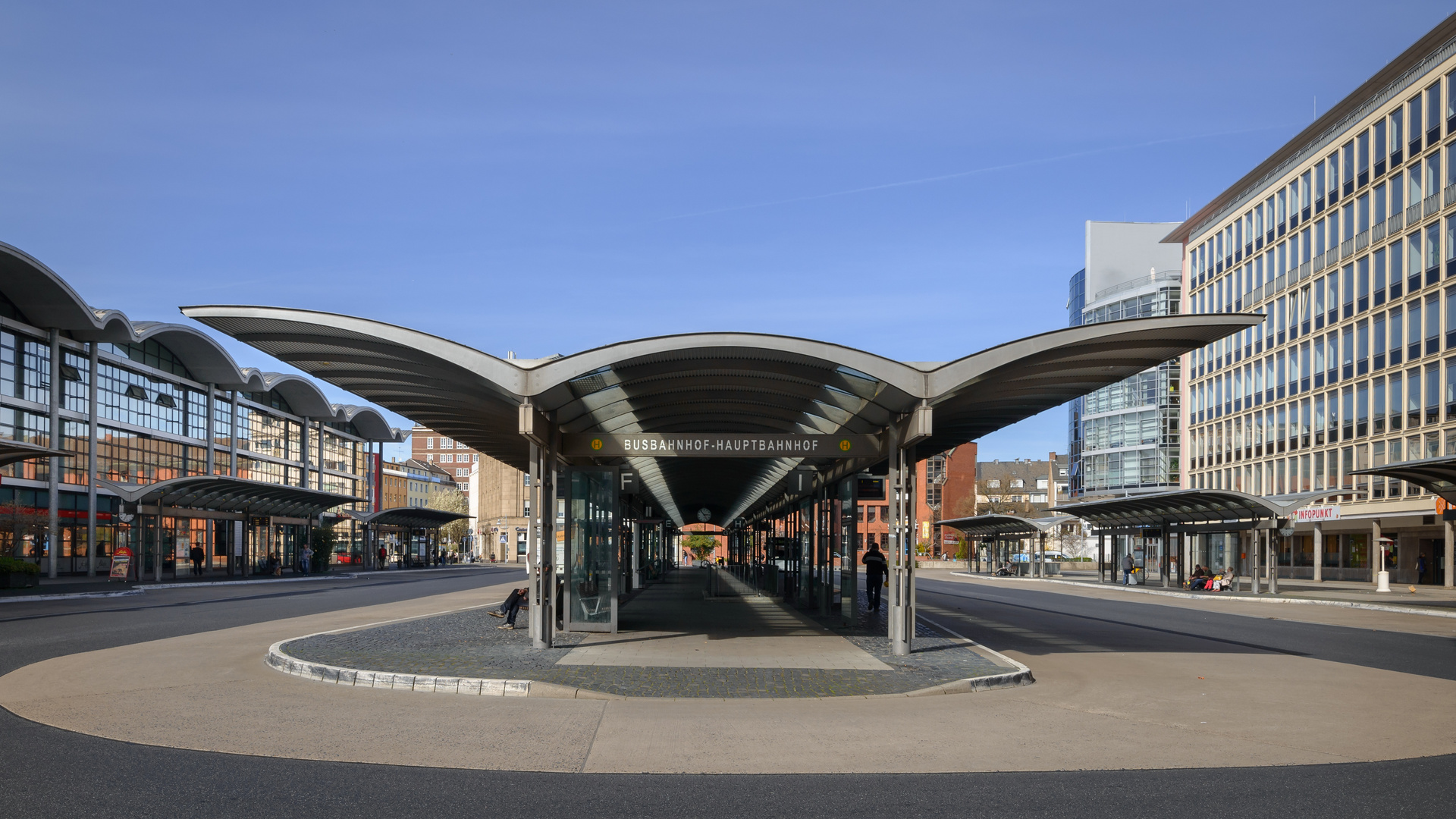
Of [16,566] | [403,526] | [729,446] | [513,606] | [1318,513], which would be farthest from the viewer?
[403,526]

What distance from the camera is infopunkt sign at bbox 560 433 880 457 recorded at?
51.9 ft

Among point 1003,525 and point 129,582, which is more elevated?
point 1003,525

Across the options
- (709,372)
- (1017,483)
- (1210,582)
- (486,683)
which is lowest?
(1210,582)

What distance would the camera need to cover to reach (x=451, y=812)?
6414 mm

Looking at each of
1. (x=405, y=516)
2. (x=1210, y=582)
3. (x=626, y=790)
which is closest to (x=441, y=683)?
(x=626, y=790)

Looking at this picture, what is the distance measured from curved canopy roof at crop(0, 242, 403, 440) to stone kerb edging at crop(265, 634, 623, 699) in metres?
38.5

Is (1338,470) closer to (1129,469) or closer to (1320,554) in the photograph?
(1320,554)

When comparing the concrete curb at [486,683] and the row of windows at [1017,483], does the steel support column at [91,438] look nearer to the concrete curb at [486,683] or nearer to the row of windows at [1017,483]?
the concrete curb at [486,683]

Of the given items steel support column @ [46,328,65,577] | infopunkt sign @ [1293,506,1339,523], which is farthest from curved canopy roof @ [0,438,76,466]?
infopunkt sign @ [1293,506,1339,523]

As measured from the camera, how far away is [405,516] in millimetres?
63812

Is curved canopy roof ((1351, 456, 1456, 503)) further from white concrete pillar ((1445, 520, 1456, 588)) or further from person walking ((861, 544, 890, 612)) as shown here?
white concrete pillar ((1445, 520, 1456, 588))

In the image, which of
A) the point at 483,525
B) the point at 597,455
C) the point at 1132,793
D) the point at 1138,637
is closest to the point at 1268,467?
the point at 1138,637

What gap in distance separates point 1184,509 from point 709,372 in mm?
26595

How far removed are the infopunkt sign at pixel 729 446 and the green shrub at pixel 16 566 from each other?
84.0 ft
